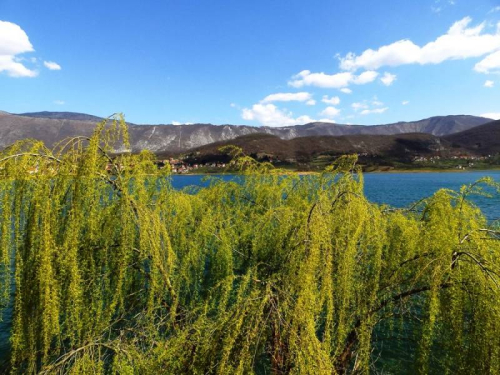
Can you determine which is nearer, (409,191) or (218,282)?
(218,282)

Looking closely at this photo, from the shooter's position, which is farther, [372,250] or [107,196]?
[372,250]

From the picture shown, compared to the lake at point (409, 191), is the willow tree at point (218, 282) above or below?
above

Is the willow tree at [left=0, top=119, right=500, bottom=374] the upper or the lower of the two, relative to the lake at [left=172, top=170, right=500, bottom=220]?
upper

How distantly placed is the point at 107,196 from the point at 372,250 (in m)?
6.20

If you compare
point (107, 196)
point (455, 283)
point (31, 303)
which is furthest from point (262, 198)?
point (31, 303)

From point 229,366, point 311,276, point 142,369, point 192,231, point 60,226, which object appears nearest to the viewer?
point 229,366

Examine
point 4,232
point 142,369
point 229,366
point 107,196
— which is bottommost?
point 142,369

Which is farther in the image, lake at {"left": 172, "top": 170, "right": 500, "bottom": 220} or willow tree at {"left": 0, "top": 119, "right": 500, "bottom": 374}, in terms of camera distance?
lake at {"left": 172, "top": 170, "right": 500, "bottom": 220}

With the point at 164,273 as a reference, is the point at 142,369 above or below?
below

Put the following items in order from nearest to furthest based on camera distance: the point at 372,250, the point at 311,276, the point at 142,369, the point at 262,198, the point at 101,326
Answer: the point at 311,276, the point at 142,369, the point at 101,326, the point at 372,250, the point at 262,198

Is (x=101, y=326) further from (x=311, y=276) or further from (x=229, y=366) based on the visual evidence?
(x=311, y=276)

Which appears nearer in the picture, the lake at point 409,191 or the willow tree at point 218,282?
the willow tree at point 218,282

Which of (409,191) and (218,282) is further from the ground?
(218,282)

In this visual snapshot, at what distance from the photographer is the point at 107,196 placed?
6.39 meters
